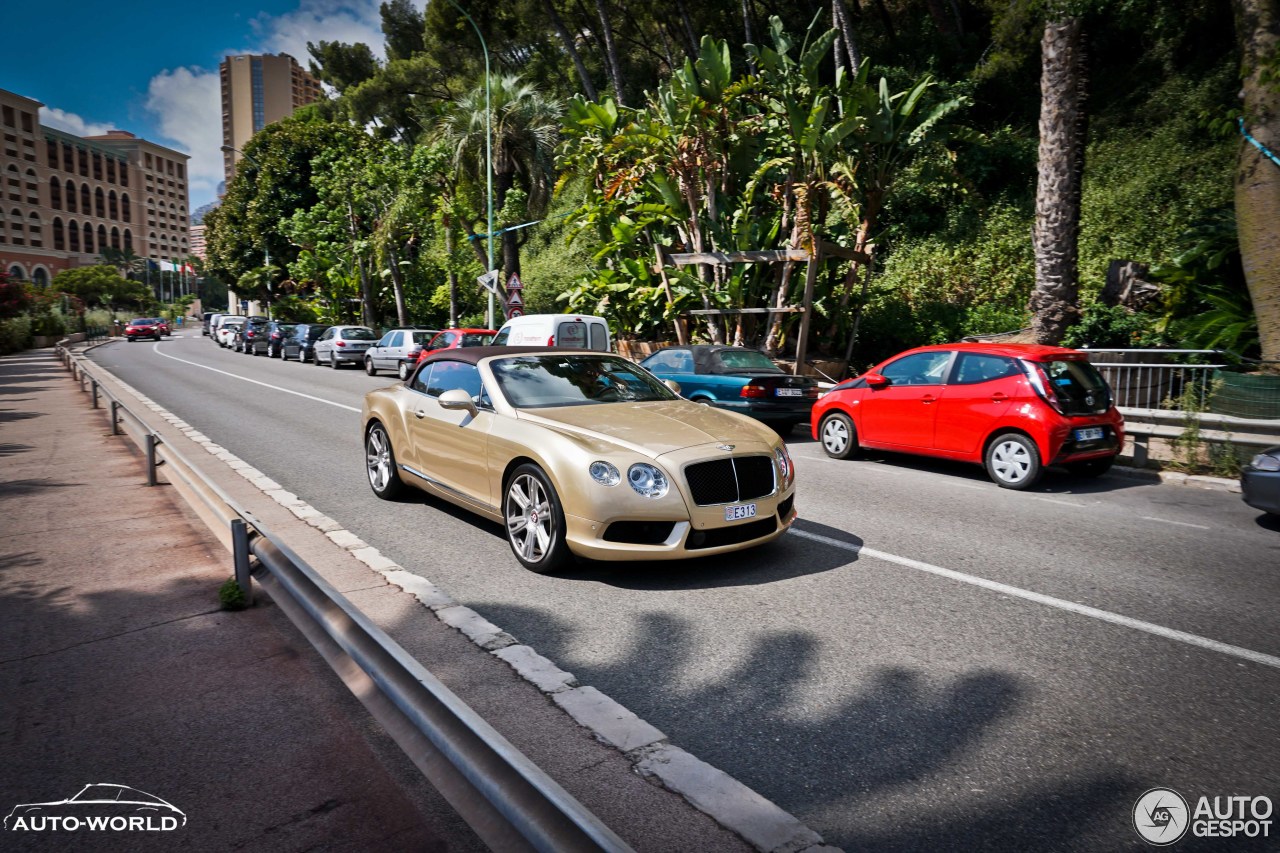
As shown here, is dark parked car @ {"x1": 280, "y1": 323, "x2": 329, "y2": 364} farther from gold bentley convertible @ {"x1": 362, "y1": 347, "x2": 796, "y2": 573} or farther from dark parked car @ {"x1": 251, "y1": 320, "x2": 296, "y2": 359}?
gold bentley convertible @ {"x1": 362, "y1": 347, "x2": 796, "y2": 573}

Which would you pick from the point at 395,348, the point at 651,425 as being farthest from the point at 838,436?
the point at 395,348

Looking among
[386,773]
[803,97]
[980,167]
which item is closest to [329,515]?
[386,773]

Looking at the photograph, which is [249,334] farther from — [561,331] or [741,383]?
[741,383]

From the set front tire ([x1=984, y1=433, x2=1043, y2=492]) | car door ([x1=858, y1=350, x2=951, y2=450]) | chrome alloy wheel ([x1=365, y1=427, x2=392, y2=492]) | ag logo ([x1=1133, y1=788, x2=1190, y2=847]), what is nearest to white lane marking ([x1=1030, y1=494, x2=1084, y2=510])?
front tire ([x1=984, y1=433, x2=1043, y2=492])

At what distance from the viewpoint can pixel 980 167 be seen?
26203 millimetres

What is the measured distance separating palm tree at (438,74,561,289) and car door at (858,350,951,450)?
24314 mm

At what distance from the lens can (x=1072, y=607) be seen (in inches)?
204

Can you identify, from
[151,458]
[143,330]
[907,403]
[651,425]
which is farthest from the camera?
[143,330]

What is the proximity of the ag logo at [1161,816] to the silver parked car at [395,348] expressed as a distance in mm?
25001

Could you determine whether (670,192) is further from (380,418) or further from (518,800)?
(518,800)

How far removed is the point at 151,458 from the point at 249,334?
37362 millimetres

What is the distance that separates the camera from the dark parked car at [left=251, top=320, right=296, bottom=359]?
39.7 m

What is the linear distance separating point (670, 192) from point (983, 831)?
17.7 meters

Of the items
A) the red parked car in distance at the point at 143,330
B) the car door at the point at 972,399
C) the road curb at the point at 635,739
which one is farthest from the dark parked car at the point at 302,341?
the road curb at the point at 635,739
